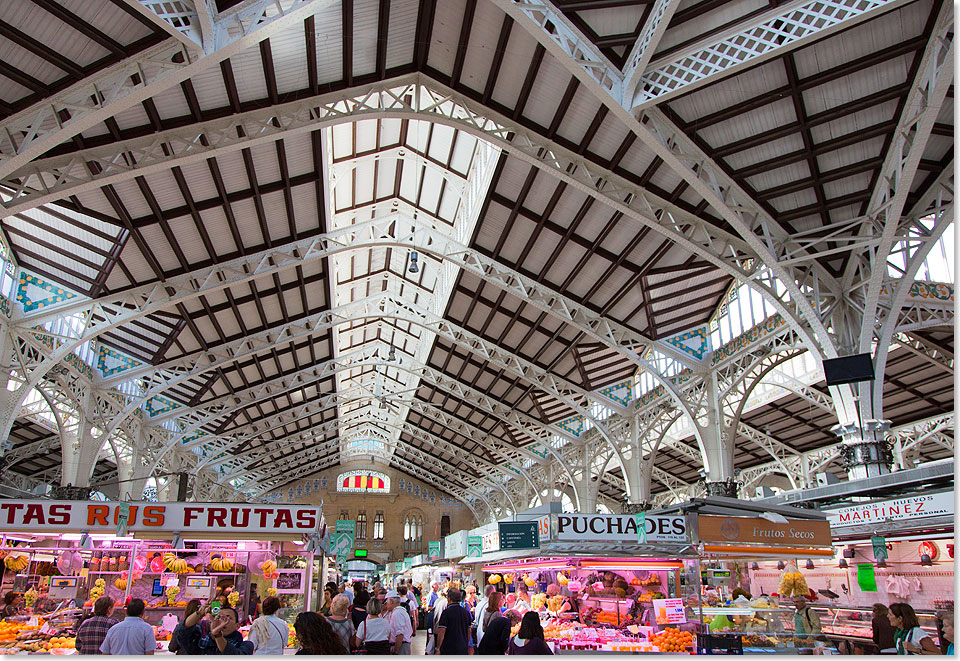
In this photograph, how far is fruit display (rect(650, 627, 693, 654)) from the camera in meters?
10.2

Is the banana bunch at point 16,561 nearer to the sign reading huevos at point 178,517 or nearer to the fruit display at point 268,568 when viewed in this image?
the sign reading huevos at point 178,517

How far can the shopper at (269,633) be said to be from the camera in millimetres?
7750

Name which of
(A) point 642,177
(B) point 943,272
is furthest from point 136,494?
(B) point 943,272

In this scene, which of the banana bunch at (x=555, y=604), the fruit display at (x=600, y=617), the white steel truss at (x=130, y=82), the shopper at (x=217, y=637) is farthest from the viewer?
the banana bunch at (x=555, y=604)

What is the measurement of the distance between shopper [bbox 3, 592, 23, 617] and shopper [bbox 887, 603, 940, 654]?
50.3ft

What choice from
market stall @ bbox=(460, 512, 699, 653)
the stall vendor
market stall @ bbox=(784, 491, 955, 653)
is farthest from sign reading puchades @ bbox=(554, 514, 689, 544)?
market stall @ bbox=(784, 491, 955, 653)

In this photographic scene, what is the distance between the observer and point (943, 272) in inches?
624

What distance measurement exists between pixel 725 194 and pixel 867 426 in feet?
19.1

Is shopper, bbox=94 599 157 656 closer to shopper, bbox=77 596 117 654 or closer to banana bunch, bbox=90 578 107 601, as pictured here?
shopper, bbox=77 596 117 654

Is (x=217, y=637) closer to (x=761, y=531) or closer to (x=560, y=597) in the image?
(x=761, y=531)

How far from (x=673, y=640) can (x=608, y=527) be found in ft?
7.26

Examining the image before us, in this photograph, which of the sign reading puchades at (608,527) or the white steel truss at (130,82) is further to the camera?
the sign reading puchades at (608,527)

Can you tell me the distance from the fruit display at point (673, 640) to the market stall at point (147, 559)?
275 inches

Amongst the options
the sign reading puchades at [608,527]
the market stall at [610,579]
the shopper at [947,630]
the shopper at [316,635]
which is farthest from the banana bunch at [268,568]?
the shopper at [947,630]
